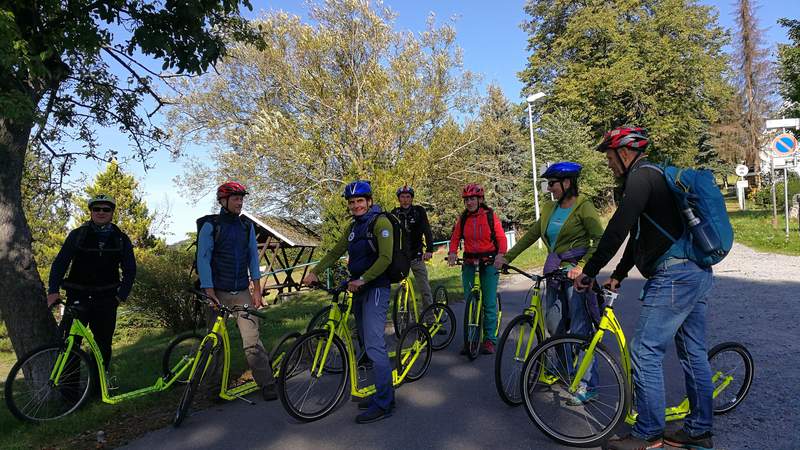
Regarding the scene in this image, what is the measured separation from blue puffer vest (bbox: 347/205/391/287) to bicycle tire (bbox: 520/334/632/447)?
4.62 feet

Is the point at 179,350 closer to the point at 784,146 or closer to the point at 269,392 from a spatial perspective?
the point at 269,392

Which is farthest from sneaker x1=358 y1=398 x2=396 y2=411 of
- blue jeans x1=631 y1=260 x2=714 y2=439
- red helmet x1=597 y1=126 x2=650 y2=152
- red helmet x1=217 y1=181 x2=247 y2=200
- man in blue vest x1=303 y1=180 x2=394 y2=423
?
red helmet x1=597 y1=126 x2=650 y2=152

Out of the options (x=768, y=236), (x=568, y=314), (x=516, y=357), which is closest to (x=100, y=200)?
(x=516, y=357)

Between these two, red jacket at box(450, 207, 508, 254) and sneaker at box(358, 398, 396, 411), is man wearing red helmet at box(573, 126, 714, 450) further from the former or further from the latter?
red jacket at box(450, 207, 508, 254)

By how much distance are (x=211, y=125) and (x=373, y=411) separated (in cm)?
2450

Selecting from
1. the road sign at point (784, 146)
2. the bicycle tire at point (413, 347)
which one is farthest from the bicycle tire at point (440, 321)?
the road sign at point (784, 146)

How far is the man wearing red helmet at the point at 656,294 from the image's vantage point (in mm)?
3207

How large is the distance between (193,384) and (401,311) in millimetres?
3317

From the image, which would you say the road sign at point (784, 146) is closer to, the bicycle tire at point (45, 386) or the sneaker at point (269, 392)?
the sneaker at point (269, 392)

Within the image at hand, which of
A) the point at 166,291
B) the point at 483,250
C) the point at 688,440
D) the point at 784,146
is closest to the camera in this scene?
the point at 688,440

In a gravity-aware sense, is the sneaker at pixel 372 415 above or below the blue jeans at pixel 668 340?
below

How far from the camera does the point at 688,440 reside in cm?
338

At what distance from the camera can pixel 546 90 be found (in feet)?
126

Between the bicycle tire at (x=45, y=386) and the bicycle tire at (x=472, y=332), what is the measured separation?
3.71 metres
